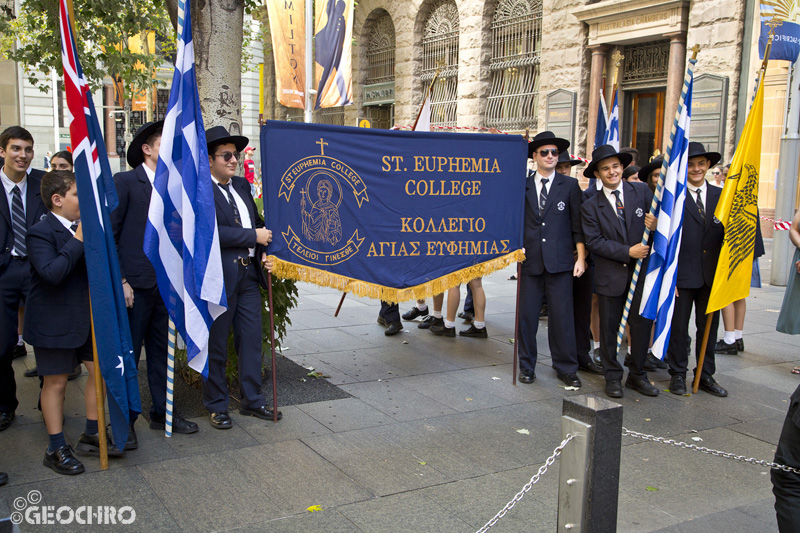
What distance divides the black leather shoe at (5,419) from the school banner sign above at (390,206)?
209 cm

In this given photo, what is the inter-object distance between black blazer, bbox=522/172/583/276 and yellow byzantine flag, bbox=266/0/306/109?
799cm

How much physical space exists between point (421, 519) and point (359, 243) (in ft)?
8.36

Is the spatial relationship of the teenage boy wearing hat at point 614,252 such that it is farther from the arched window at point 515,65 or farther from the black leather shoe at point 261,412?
the arched window at point 515,65

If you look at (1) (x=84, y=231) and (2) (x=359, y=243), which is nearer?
(1) (x=84, y=231)

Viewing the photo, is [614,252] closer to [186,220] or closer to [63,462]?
[186,220]

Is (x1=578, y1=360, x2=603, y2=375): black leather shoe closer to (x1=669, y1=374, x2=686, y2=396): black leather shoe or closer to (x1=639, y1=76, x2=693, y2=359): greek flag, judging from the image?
(x1=669, y1=374, x2=686, y2=396): black leather shoe

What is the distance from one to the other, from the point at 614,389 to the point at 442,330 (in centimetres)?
255

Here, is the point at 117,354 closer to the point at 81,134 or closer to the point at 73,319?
the point at 73,319

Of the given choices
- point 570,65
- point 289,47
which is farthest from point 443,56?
point 289,47

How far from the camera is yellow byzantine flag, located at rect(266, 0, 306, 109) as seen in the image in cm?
1287

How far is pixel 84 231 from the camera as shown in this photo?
13.3 feet

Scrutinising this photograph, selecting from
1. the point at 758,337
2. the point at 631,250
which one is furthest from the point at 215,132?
the point at 758,337

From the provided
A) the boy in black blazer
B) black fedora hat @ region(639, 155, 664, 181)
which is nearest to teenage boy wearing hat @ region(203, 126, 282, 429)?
the boy in black blazer

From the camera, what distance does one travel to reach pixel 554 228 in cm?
627
